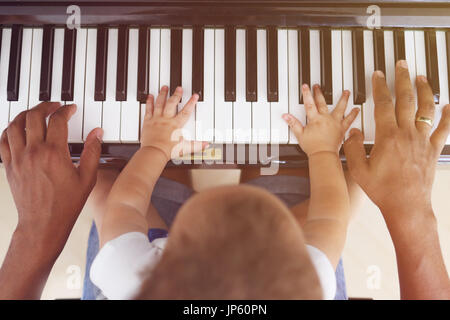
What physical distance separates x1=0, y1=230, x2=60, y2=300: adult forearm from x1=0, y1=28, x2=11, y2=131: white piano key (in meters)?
0.22

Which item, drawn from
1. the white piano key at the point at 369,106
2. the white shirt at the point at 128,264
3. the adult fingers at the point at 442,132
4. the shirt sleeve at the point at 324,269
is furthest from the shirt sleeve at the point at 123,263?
the adult fingers at the point at 442,132

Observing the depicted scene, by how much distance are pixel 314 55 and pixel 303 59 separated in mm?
25

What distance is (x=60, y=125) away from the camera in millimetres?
645

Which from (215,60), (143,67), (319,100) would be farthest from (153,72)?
(319,100)

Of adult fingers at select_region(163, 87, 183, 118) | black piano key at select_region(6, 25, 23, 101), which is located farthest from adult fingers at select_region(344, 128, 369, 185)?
black piano key at select_region(6, 25, 23, 101)

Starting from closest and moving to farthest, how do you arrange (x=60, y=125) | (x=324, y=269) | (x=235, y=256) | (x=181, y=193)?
(x=235, y=256), (x=324, y=269), (x=60, y=125), (x=181, y=193)

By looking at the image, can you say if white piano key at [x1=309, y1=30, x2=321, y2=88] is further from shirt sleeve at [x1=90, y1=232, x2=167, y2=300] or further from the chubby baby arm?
shirt sleeve at [x1=90, y1=232, x2=167, y2=300]

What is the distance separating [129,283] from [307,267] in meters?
0.29

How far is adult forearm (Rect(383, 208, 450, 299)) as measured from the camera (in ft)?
1.98

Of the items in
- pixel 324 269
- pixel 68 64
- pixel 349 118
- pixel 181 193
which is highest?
pixel 68 64

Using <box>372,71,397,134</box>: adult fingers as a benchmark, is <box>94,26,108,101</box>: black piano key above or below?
above

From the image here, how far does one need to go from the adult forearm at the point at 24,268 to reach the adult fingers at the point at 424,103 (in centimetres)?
76

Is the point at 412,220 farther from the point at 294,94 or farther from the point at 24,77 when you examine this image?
the point at 24,77

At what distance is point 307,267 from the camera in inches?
17.6
